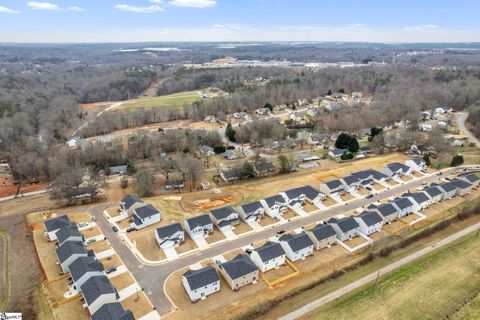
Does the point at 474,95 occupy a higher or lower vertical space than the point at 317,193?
higher

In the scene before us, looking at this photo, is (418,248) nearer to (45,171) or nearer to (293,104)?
(45,171)

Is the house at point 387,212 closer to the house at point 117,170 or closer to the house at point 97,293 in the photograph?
the house at point 97,293

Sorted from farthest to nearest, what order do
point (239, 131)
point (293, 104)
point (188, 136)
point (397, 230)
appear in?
point (293, 104) < point (239, 131) < point (188, 136) < point (397, 230)

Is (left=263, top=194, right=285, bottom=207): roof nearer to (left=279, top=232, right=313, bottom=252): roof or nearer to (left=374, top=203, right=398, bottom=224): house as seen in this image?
(left=279, top=232, right=313, bottom=252): roof

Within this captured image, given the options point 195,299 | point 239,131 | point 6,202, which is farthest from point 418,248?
point 6,202

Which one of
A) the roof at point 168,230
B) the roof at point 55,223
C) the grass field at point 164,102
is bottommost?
the roof at point 168,230

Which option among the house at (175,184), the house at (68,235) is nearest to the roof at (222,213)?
the house at (175,184)

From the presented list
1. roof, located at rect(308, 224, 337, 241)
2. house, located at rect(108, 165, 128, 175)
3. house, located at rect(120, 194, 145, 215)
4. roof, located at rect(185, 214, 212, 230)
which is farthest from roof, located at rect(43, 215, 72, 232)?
roof, located at rect(308, 224, 337, 241)

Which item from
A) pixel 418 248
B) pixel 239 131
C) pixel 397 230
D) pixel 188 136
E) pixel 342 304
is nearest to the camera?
pixel 342 304
